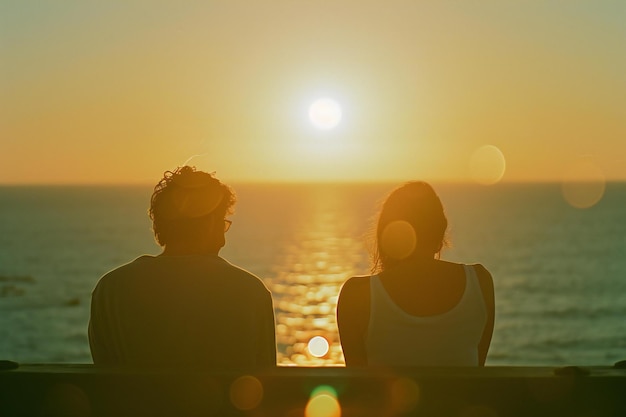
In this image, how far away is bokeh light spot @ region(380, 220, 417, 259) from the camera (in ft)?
11.9

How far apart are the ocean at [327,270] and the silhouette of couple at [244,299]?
0.38 m

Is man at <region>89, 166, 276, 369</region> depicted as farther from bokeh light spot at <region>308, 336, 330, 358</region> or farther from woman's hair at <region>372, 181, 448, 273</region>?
bokeh light spot at <region>308, 336, 330, 358</region>

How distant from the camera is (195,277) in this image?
321 centimetres

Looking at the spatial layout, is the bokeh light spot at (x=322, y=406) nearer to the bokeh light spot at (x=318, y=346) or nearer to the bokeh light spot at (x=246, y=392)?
the bokeh light spot at (x=246, y=392)

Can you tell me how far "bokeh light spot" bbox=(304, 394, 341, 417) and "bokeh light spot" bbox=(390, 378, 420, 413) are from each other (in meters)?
0.14

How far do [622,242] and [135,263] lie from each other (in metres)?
73.5

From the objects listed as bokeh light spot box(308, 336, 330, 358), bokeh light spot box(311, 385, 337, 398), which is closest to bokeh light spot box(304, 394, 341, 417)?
bokeh light spot box(311, 385, 337, 398)

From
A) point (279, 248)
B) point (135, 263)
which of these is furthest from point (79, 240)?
point (135, 263)

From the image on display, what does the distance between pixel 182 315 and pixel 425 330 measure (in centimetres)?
87

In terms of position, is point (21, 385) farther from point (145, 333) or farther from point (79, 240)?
point (79, 240)

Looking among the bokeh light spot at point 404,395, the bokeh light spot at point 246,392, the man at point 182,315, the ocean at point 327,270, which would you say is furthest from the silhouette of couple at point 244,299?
the bokeh light spot at point 404,395

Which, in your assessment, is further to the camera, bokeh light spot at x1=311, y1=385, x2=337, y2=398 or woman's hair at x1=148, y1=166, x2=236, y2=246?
woman's hair at x1=148, y1=166, x2=236, y2=246

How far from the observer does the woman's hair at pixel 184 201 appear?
3408mm

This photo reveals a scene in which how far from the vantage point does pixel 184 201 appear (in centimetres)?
342
